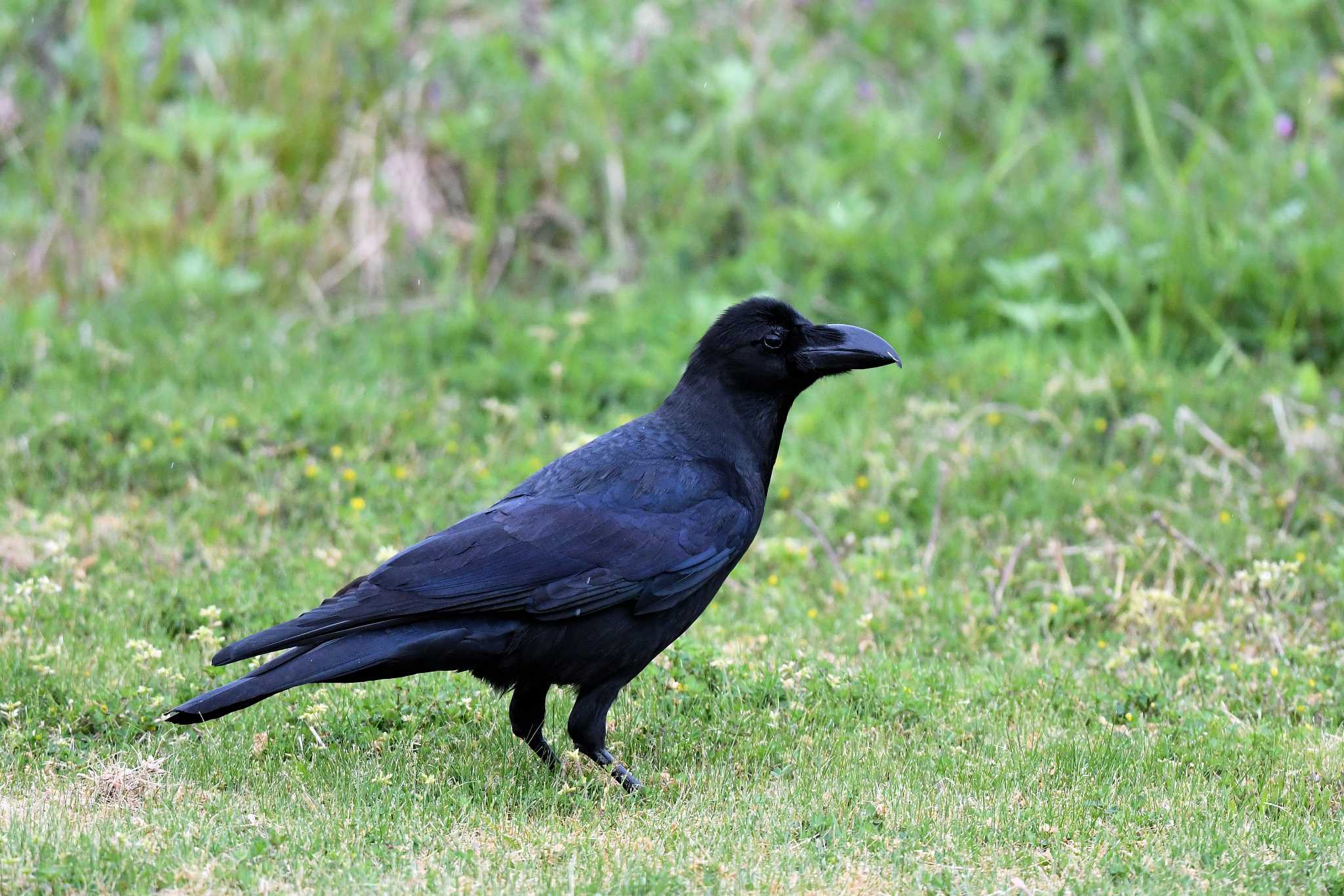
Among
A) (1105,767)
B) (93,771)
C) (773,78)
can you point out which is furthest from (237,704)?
(773,78)

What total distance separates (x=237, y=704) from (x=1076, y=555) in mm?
3530

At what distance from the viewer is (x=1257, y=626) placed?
5.55m

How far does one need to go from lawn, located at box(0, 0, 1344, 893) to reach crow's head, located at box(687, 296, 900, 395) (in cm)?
92

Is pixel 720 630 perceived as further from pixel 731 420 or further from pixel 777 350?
pixel 777 350

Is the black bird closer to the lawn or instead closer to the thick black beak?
the thick black beak

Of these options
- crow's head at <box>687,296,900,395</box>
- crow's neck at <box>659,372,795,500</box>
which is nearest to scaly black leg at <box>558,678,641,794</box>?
crow's neck at <box>659,372,795,500</box>

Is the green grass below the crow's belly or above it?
below

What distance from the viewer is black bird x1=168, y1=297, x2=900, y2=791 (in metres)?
4.09

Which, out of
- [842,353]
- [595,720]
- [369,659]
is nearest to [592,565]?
[595,720]

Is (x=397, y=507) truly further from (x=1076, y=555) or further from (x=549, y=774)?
(x=1076, y=555)

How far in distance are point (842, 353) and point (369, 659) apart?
5.71ft

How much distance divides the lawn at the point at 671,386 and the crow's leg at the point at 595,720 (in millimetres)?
105

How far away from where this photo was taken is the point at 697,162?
9359 mm

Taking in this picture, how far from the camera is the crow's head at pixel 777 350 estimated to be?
486 centimetres
